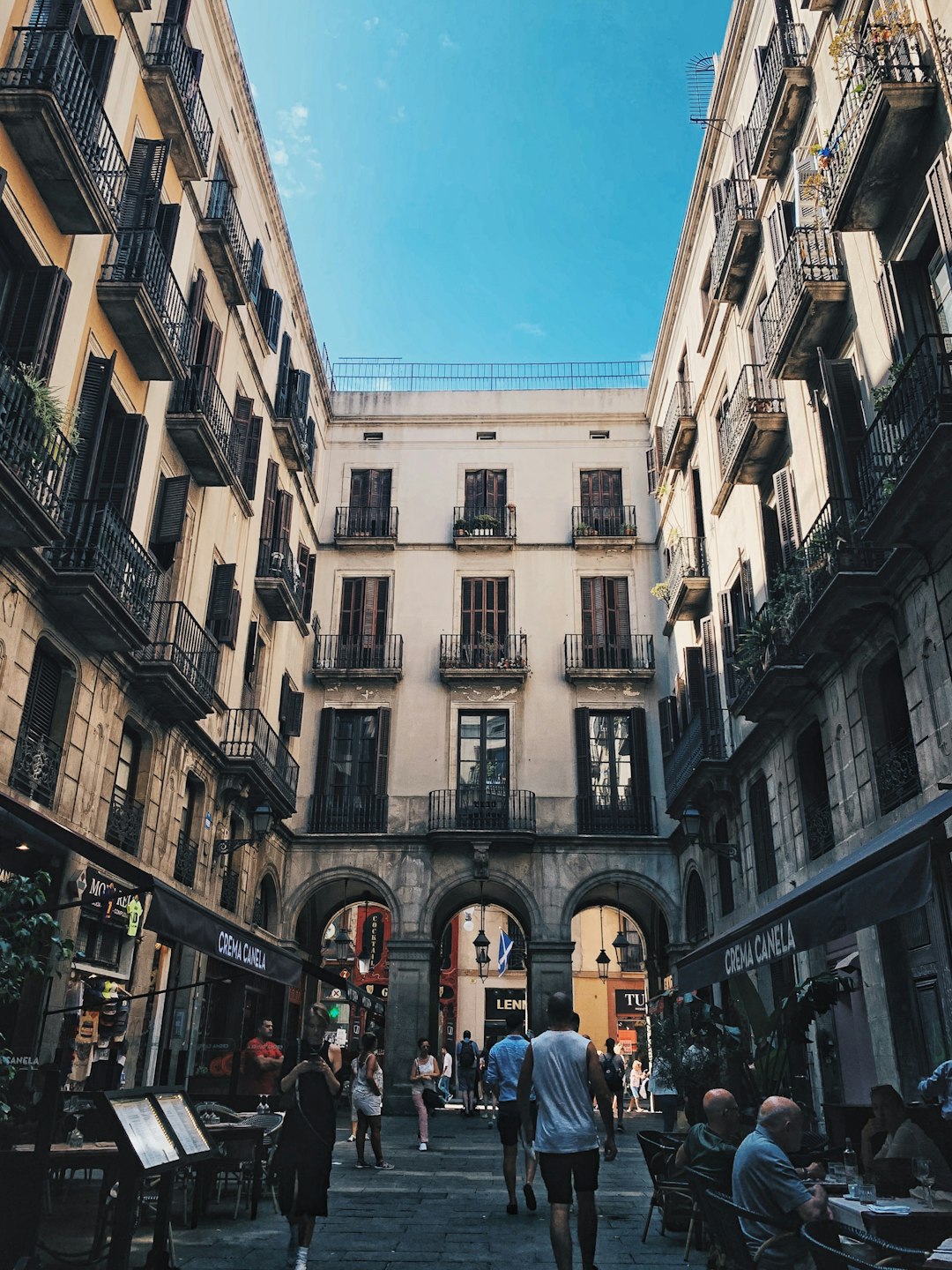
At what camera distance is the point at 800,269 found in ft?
47.0

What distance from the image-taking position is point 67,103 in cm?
1205

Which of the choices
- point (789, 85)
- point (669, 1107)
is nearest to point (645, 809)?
point (669, 1107)

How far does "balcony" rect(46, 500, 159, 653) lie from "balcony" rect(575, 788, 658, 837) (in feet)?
44.5

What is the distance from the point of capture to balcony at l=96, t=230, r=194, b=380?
45.2 ft

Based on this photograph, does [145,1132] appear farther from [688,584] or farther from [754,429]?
[688,584]

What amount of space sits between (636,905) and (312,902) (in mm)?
8790

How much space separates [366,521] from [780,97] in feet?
51.5

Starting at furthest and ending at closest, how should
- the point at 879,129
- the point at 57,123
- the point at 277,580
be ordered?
1. the point at 277,580
2. the point at 57,123
3. the point at 879,129

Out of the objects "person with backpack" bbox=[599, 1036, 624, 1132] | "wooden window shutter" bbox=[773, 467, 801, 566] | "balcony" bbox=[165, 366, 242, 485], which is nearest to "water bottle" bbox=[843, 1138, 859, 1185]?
"wooden window shutter" bbox=[773, 467, 801, 566]

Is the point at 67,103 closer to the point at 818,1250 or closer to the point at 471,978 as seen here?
the point at 818,1250

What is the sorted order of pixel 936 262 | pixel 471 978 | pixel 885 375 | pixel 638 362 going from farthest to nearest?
pixel 471 978 < pixel 638 362 < pixel 885 375 < pixel 936 262

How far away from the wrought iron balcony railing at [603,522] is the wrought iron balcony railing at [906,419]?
14984 millimetres

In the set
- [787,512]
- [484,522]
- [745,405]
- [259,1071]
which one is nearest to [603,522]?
[484,522]

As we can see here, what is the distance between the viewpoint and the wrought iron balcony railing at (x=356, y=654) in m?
26.5
